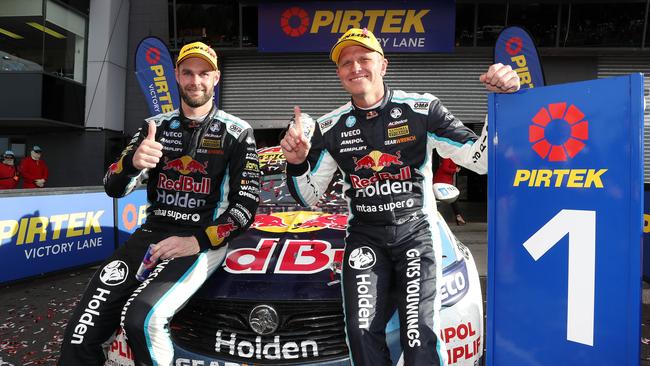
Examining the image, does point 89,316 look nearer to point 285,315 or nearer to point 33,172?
point 285,315

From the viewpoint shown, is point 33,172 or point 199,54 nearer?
point 199,54

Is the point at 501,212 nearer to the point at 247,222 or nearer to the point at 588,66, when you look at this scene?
the point at 247,222

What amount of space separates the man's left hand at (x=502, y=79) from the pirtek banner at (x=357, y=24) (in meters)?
9.90

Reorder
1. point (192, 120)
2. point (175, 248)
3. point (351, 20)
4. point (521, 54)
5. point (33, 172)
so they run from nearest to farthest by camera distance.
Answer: point (175, 248)
point (192, 120)
point (521, 54)
point (33, 172)
point (351, 20)

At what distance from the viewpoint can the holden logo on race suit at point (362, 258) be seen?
6.88 feet

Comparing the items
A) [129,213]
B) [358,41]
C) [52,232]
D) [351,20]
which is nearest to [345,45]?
[358,41]

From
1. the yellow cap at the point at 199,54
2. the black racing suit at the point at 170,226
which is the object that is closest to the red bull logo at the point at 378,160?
the black racing suit at the point at 170,226

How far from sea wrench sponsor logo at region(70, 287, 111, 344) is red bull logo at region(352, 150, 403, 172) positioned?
1.35m

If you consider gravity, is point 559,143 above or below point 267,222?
above

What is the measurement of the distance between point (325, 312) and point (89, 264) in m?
5.42

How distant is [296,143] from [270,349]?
90 centimetres

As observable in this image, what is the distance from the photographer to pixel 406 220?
218 cm

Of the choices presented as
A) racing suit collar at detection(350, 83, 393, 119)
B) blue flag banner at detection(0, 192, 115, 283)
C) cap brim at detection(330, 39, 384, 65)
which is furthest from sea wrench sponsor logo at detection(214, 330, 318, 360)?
blue flag banner at detection(0, 192, 115, 283)

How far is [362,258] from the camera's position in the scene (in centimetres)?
212
